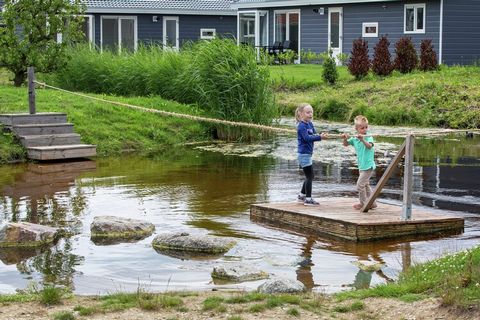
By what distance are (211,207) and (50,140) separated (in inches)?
299

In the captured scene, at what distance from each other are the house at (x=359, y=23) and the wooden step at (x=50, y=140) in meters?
20.1

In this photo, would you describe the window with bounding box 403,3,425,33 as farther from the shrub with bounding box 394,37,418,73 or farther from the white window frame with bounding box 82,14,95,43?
the white window frame with bounding box 82,14,95,43

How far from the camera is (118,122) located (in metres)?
24.5

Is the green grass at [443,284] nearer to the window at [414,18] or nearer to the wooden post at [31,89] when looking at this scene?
the wooden post at [31,89]

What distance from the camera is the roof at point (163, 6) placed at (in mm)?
48031

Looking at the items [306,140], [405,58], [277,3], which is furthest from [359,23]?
[306,140]

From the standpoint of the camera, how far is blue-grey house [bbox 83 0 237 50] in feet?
159

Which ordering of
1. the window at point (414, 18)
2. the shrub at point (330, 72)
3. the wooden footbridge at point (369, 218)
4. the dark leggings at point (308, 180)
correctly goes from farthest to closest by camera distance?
the window at point (414, 18) → the shrub at point (330, 72) → the dark leggings at point (308, 180) → the wooden footbridge at point (369, 218)

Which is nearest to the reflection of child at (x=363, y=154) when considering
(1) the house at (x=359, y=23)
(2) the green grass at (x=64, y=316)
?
(2) the green grass at (x=64, y=316)

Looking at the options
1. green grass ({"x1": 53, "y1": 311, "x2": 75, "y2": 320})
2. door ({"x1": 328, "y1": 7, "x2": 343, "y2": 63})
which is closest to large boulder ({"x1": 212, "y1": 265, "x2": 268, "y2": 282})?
green grass ({"x1": 53, "y1": 311, "x2": 75, "y2": 320})

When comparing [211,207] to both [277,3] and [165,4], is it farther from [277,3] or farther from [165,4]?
[165,4]

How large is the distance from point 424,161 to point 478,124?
19.2 feet

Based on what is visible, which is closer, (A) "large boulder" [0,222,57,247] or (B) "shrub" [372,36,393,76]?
(A) "large boulder" [0,222,57,247]

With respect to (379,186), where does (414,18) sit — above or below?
above
